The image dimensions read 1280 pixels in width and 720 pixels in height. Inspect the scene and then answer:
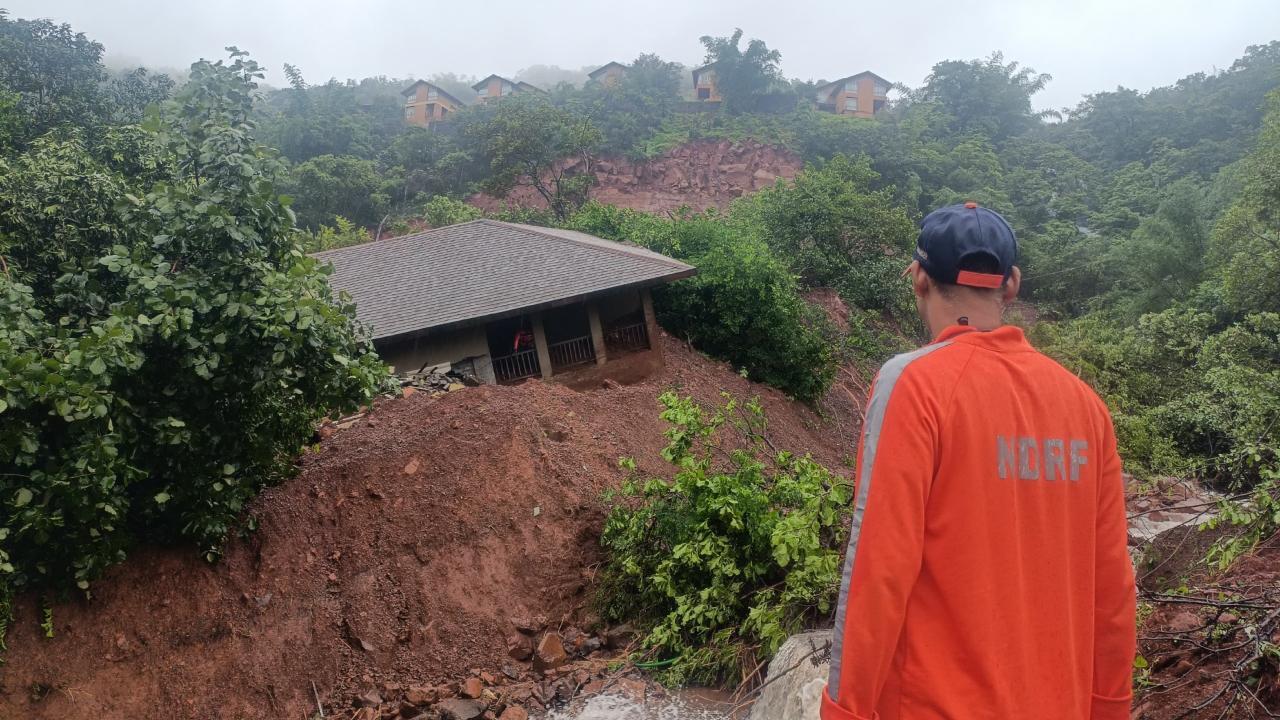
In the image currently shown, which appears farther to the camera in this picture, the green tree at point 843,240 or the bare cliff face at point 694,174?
the bare cliff face at point 694,174

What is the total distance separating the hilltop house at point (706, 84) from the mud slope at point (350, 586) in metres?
43.6

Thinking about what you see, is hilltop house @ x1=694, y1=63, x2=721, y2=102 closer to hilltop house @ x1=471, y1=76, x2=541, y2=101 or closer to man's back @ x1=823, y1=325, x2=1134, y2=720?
hilltop house @ x1=471, y1=76, x2=541, y2=101

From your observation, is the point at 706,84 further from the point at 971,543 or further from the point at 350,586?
the point at 971,543

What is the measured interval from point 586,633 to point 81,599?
13.3ft

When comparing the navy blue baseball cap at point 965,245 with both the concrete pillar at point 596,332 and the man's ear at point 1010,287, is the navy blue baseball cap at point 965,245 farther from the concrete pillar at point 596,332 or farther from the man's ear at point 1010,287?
the concrete pillar at point 596,332

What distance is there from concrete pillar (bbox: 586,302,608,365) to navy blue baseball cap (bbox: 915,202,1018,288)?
41.2 feet

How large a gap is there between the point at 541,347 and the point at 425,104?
4053 cm

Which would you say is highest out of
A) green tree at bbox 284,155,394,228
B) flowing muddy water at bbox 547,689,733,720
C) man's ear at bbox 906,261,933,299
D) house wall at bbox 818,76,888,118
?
house wall at bbox 818,76,888,118

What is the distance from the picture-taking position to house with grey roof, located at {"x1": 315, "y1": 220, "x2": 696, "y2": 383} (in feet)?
42.3

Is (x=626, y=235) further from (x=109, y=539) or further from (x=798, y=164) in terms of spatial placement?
(x=798, y=164)

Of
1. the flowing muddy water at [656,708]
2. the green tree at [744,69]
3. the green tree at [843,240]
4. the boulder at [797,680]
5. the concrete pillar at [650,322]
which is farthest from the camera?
the green tree at [744,69]

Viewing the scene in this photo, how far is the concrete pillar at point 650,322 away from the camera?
49.2 feet

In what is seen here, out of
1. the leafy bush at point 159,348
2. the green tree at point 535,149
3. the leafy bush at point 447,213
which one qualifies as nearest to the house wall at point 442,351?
the leafy bush at point 159,348

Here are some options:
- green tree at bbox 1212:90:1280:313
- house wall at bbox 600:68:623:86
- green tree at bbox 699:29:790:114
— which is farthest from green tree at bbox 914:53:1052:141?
green tree at bbox 1212:90:1280:313
